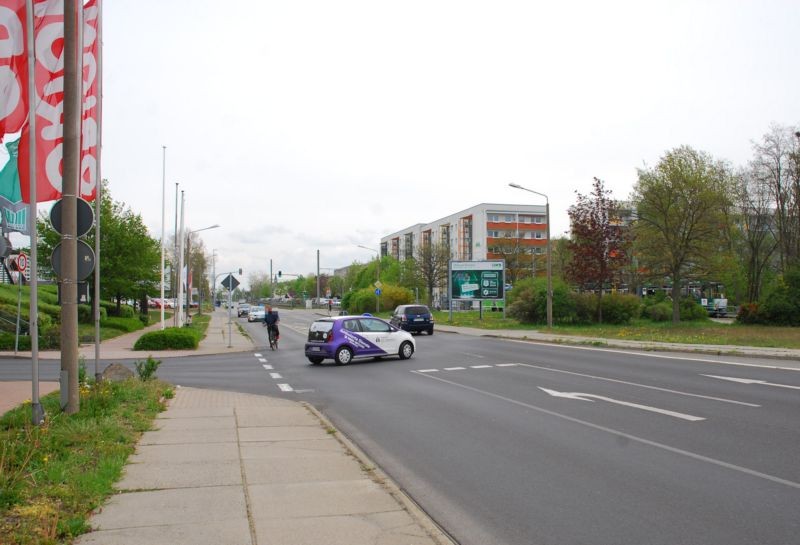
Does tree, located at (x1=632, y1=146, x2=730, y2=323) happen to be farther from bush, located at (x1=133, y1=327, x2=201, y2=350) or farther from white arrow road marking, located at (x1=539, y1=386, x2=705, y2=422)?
white arrow road marking, located at (x1=539, y1=386, x2=705, y2=422)

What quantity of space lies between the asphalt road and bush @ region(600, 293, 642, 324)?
25.6 metres

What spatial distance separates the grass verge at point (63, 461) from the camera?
4715 millimetres

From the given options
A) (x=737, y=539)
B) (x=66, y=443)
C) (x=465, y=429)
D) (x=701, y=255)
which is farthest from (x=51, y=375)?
(x=701, y=255)

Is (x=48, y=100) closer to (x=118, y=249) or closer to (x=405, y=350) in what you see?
(x=405, y=350)

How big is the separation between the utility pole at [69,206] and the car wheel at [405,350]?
13.6 m

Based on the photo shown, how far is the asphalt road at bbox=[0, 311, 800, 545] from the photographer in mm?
5328

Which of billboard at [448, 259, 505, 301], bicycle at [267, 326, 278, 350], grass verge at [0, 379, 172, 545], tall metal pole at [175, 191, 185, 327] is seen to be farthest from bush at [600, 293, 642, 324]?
grass verge at [0, 379, 172, 545]

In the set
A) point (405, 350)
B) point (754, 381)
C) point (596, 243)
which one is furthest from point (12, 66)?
point (596, 243)

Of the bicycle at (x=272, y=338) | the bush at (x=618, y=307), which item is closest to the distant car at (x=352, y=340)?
the bicycle at (x=272, y=338)

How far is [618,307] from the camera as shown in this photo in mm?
42500

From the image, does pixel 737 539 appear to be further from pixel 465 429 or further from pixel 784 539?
pixel 465 429

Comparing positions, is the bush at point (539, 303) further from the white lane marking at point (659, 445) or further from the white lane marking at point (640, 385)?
the white lane marking at point (659, 445)

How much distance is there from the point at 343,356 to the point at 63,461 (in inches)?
559

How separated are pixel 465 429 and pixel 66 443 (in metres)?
5.02
